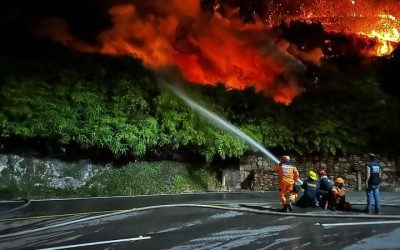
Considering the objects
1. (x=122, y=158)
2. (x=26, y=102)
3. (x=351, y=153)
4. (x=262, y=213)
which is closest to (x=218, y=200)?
(x=262, y=213)

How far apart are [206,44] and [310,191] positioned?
17.6 m

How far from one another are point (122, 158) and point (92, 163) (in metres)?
1.34

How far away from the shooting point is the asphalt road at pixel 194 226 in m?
7.95

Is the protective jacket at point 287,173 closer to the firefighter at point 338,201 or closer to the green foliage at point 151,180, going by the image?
the firefighter at point 338,201

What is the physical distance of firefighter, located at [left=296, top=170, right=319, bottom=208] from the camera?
11.5 m

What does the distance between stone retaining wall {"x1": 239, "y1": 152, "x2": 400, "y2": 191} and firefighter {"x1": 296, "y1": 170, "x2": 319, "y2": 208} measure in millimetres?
5081

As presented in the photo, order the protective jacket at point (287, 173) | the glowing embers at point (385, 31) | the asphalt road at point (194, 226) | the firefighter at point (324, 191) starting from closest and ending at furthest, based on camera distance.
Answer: the asphalt road at point (194, 226) < the protective jacket at point (287, 173) < the firefighter at point (324, 191) < the glowing embers at point (385, 31)

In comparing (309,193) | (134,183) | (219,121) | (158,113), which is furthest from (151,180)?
(309,193)

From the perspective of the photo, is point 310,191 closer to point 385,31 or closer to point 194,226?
point 194,226

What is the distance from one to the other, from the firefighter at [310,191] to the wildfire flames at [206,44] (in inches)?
330

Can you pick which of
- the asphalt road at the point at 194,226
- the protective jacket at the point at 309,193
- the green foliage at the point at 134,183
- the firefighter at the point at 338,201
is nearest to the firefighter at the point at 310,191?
the protective jacket at the point at 309,193

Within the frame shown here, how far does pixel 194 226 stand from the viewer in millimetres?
9539

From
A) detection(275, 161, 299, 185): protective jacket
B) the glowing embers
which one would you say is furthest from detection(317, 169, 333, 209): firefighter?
the glowing embers

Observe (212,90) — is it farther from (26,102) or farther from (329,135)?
(26,102)
